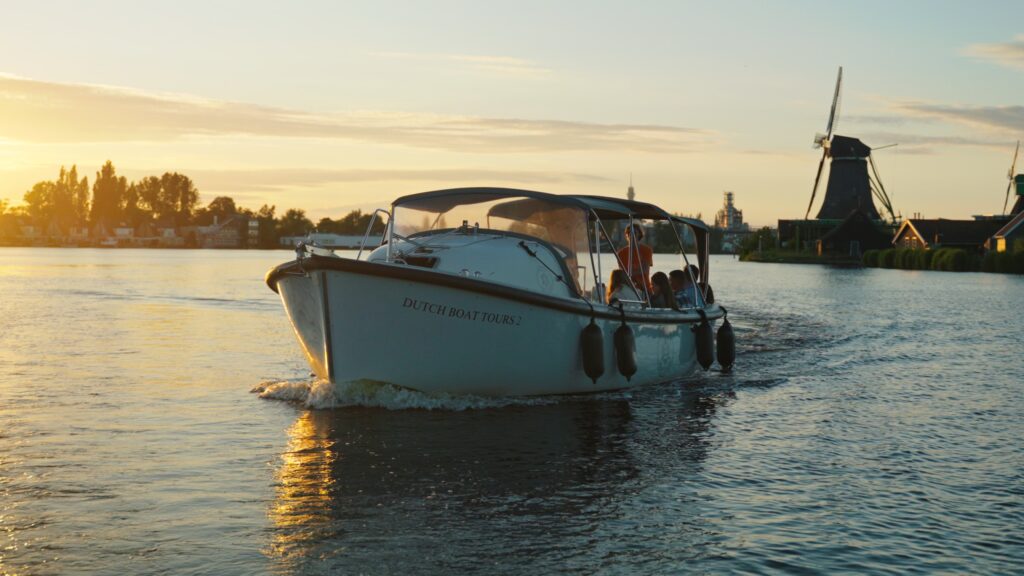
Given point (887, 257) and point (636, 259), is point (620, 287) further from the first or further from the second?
point (887, 257)

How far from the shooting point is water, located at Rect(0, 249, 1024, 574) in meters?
8.15

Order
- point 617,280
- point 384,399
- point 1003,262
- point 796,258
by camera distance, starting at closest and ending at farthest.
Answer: point 384,399 < point 617,280 < point 1003,262 < point 796,258

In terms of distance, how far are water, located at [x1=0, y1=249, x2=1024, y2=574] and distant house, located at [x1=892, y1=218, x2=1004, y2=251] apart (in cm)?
9922

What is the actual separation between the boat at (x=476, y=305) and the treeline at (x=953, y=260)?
3342 inches

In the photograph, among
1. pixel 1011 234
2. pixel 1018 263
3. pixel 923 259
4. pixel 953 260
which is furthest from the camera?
pixel 923 259

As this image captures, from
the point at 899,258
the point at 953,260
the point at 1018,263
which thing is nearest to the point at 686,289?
the point at 1018,263

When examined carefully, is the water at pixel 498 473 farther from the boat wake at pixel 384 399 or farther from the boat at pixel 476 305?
the boat at pixel 476 305

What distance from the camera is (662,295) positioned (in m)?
18.2

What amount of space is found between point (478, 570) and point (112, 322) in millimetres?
23844

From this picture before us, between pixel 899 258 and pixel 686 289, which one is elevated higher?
pixel 686 289

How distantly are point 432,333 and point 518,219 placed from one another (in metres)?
2.70

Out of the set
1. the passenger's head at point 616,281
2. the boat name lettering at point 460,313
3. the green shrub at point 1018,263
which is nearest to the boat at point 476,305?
the boat name lettering at point 460,313

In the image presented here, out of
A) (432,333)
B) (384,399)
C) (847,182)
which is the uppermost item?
(847,182)

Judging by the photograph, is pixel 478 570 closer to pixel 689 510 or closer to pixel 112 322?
pixel 689 510
